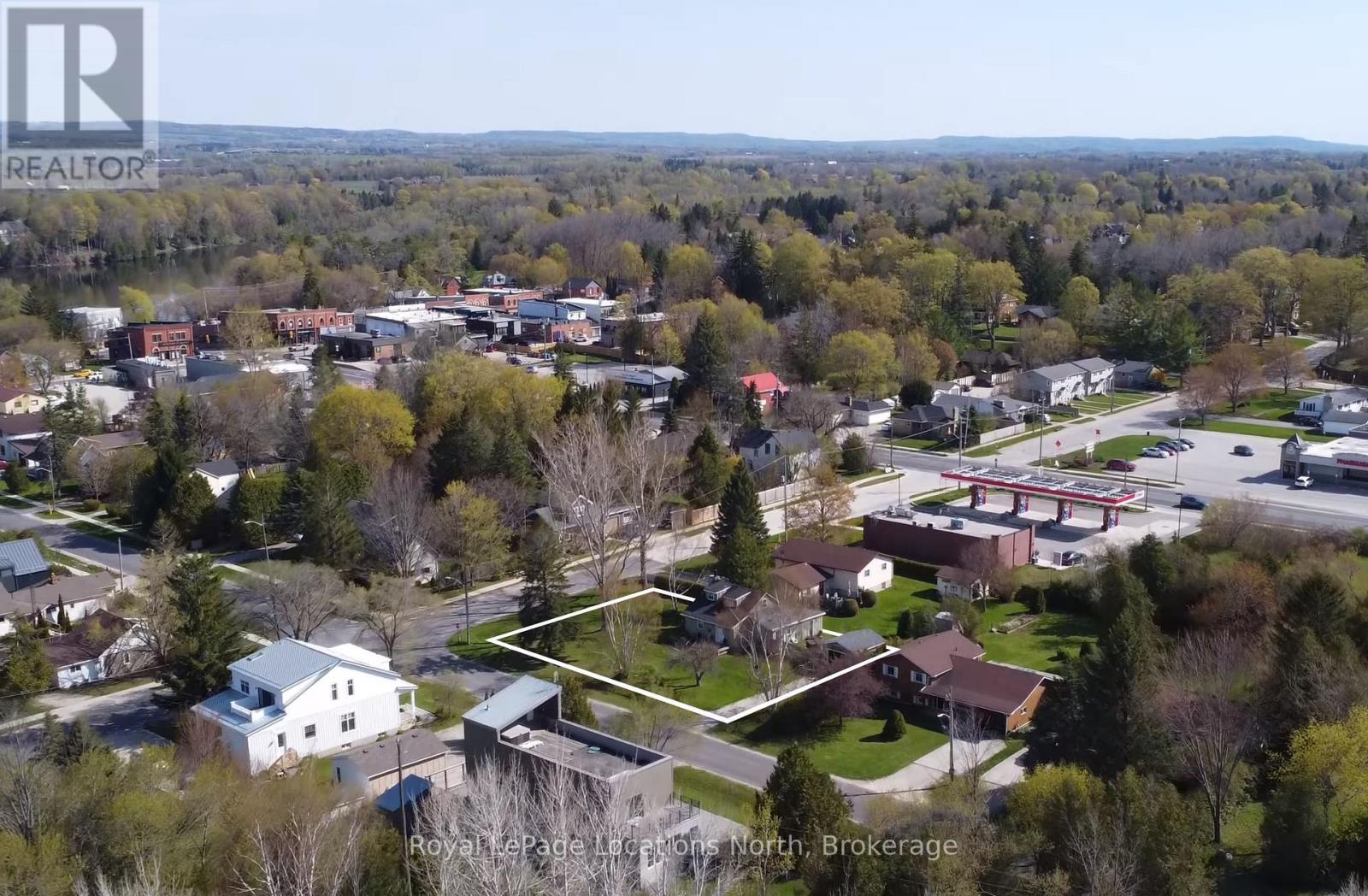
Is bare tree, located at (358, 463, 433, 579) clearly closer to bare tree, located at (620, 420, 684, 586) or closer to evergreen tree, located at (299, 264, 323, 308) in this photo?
bare tree, located at (620, 420, 684, 586)

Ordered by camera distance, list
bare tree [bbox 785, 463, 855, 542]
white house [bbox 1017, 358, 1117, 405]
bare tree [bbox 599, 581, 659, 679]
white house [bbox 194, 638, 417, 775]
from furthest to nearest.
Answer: white house [bbox 1017, 358, 1117, 405]
bare tree [bbox 785, 463, 855, 542]
bare tree [bbox 599, 581, 659, 679]
white house [bbox 194, 638, 417, 775]

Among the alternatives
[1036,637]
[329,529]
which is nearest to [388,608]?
[329,529]

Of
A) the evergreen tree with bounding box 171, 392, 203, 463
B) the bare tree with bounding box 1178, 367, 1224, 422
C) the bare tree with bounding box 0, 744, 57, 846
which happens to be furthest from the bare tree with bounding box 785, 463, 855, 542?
the bare tree with bounding box 1178, 367, 1224, 422

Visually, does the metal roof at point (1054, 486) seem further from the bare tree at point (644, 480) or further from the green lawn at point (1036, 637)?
the bare tree at point (644, 480)

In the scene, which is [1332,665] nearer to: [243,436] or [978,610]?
[978,610]

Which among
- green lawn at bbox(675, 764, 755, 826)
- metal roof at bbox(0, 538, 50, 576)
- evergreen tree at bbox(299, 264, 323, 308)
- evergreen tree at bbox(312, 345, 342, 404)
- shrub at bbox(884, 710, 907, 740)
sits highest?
evergreen tree at bbox(299, 264, 323, 308)

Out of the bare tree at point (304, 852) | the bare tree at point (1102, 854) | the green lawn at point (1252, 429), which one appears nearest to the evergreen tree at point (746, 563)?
the bare tree at point (1102, 854)

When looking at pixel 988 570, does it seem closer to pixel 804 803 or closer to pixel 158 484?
pixel 804 803

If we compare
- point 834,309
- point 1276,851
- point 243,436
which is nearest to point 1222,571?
point 1276,851
